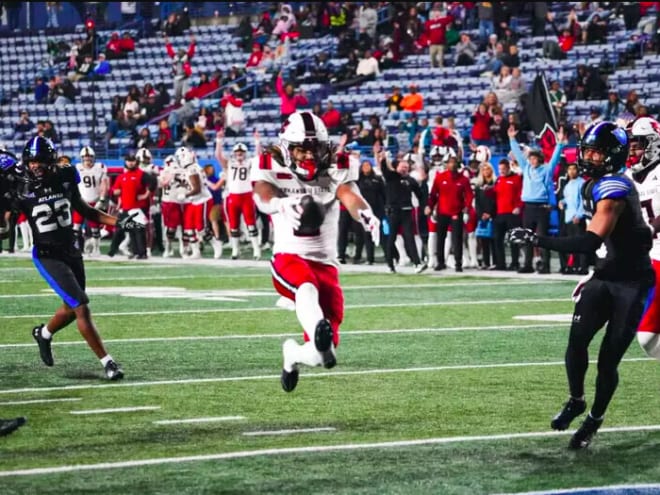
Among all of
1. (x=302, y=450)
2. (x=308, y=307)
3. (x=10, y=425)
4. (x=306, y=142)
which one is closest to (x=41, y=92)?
(x=306, y=142)

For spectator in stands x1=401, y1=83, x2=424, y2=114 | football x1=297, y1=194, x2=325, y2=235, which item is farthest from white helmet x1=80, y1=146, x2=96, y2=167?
football x1=297, y1=194, x2=325, y2=235

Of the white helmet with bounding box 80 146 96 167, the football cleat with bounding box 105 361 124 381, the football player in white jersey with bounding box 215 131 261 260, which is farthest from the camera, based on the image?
the football player in white jersey with bounding box 215 131 261 260

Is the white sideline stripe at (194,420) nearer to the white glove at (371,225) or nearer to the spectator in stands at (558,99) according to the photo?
the white glove at (371,225)

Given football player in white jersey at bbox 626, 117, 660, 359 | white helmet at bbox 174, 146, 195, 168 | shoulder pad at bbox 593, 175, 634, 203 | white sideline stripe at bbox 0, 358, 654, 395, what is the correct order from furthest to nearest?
white helmet at bbox 174, 146, 195, 168 → white sideline stripe at bbox 0, 358, 654, 395 → football player in white jersey at bbox 626, 117, 660, 359 → shoulder pad at bbox 593, 175, 634, 203

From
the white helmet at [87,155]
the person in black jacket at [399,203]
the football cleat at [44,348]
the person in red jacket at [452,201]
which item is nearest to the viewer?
the football cleat at [44,348]

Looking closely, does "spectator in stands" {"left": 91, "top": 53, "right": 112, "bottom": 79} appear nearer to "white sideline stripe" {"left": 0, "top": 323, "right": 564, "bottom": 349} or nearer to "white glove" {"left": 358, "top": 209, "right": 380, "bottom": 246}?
"white sideline stripe" {"left": 0, "top": 323, "right": 564, "bottom": 349}

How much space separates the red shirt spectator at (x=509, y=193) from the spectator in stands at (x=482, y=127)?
13.4 ft

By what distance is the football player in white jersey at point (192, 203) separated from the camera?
21703 millimetres

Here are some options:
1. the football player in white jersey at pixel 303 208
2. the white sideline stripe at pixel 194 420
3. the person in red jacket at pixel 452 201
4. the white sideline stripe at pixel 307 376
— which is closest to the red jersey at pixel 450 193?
the person in red jacket at pixel 452 201

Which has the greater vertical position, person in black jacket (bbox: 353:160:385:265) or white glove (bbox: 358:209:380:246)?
white glove (bbox: 358:209:380:246)

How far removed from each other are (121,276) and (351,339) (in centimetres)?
738

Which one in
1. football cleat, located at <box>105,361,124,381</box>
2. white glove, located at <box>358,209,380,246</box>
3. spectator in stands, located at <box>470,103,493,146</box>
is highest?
white glove, located at <box>358,209,380,246</box>

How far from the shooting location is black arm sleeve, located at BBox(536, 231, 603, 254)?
6734mm

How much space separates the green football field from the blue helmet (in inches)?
51.9
